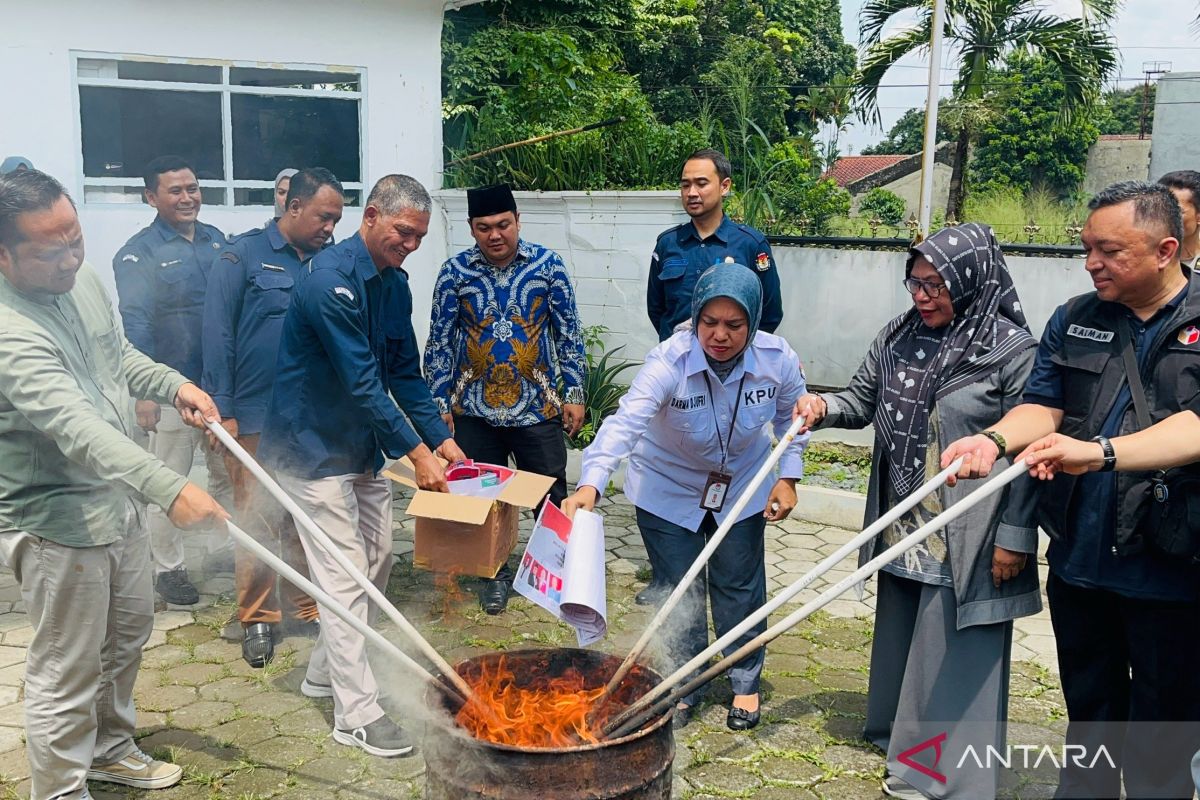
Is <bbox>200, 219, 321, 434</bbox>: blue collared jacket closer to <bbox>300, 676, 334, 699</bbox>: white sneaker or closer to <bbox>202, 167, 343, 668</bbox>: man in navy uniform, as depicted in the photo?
<bbox>202, 167, 343, 668</bbox>: man in navy uniform

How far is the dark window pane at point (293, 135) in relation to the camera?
26.6 ft

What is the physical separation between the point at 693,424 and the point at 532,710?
143 cm

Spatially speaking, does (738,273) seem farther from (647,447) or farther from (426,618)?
(426,618)

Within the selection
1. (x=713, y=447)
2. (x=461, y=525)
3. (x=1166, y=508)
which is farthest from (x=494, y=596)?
(x=1166, y=508)

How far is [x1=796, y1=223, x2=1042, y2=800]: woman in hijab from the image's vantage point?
12.0ft

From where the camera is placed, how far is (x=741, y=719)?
4.44m

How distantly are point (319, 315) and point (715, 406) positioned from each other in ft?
5.46

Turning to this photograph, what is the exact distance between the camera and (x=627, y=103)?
370 inches

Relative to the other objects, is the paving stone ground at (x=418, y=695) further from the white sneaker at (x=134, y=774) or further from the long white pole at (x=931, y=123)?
the long white pole at (x=931, y=123)

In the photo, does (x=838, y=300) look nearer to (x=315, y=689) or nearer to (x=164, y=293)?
(x=164, y=293)

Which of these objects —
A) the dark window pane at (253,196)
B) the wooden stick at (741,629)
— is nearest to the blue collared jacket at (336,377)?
the wooden stick at (741,629)

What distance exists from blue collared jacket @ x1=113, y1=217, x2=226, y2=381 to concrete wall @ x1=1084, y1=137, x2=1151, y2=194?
101 ft

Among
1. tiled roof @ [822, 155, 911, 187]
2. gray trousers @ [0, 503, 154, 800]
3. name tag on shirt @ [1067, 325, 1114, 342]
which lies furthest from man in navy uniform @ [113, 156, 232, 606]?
tiled roof @ [822, 155, 911, 187]

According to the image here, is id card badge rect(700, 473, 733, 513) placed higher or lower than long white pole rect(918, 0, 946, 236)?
lower
